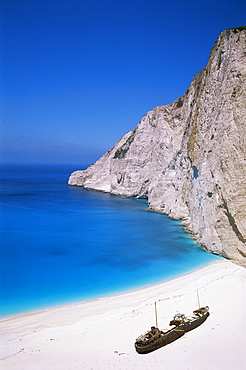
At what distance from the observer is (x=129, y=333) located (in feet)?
31.3

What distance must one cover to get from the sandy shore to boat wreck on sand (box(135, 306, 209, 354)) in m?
0.15

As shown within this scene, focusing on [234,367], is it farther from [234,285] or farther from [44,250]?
[44,250]

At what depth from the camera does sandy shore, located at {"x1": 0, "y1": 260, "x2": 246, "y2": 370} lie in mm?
8016

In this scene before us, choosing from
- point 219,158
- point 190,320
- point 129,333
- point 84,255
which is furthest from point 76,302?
point 219,158

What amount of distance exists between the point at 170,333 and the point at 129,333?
141cm

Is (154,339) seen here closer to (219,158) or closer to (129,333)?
(129,333)

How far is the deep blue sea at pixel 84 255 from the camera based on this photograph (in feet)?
46.5

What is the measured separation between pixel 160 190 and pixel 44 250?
17.7 m

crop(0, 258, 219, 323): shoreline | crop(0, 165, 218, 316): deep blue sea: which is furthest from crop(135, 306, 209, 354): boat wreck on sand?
crop(0, 165, 218, 316): deep blue sea

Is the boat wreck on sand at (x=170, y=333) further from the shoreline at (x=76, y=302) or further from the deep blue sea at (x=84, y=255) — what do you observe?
the deep blue sea at (x=84, y=255)

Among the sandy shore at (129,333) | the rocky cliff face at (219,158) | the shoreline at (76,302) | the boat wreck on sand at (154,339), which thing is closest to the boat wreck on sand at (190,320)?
the sandy shore at (129,333)

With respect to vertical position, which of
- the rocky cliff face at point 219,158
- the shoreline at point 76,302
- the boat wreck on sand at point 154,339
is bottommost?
the shoreline at point 76,302

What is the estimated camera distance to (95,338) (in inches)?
371

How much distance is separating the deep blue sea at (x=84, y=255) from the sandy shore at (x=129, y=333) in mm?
1508
